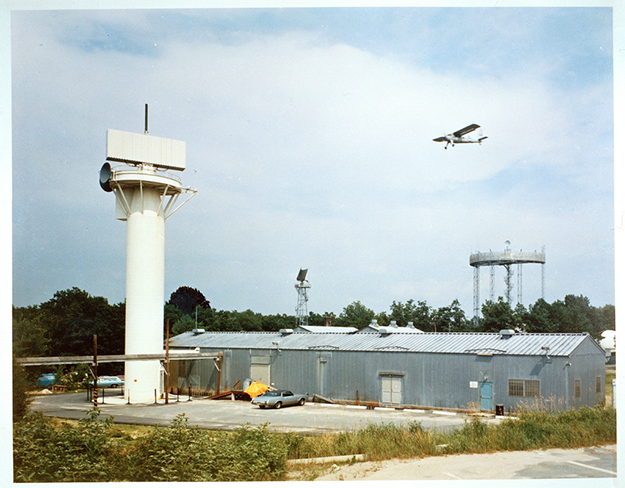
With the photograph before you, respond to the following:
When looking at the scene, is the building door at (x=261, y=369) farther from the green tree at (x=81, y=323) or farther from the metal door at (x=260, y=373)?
the green tree at (x=81, y=323)

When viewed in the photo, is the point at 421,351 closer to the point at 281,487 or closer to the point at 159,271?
the point at 159,271

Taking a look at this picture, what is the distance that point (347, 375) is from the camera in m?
27.1

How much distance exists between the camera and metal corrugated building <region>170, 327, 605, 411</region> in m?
21.9

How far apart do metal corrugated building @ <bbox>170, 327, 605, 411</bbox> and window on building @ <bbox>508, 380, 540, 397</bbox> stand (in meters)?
0.04

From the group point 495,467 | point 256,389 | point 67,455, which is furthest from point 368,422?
point 256,389

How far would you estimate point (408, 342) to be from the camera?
2662cm

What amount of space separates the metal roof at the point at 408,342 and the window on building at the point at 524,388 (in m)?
1.14

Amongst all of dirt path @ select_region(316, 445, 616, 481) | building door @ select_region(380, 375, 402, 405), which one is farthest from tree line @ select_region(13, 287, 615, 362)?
dirt path @ select_region(316, 445, 616, 481)

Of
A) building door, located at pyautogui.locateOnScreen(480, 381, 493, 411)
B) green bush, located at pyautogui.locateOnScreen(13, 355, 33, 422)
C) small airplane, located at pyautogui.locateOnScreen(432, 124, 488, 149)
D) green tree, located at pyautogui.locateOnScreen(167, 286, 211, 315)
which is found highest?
→ small airplane, located at pyautogui.locateOnScreen(432, 124, 488, 149)

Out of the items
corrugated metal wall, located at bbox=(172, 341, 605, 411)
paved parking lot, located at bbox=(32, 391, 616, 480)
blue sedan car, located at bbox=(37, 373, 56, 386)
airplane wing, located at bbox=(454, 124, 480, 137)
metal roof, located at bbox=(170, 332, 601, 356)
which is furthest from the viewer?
blue sedan car, located at bbox=(37, 373, 56, 386)

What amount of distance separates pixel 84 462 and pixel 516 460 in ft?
28.3

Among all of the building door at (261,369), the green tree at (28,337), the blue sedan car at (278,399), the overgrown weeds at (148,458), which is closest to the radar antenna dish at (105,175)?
the green tree at (28,337)

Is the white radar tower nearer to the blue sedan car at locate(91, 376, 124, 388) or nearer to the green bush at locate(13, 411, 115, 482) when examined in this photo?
the blue sedan car at locate(91, 376, 124, 388)

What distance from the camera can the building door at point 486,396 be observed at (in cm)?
2281
